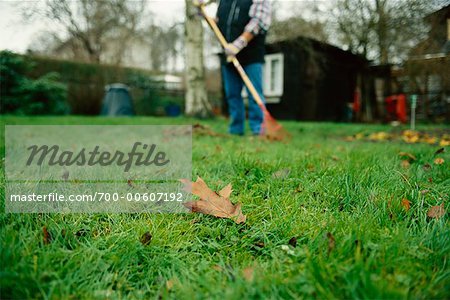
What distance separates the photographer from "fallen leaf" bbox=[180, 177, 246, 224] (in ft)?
4.38

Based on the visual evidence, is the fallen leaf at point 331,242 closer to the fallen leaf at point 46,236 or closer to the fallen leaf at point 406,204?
the fallen leaf at point 406,204

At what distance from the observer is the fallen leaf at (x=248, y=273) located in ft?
3.00

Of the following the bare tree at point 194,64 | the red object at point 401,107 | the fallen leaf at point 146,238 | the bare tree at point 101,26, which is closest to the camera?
the fallen leaf at point 146,238

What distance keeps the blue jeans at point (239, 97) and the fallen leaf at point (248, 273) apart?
3.46 meters

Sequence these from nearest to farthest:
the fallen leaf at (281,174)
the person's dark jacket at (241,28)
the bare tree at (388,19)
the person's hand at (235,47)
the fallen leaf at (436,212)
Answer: the fallen leaf at (436,212), the fallen leaf at (281,174), the bare tree at (388,19), the person's hand at (235,47), the person's dark jacket at (241,28)

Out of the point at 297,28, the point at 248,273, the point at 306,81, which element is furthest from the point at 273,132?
the point at 306,81

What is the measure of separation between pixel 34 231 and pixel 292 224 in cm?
92

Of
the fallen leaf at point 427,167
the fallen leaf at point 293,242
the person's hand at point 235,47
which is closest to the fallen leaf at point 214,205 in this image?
the fallen leaf at point 293,242

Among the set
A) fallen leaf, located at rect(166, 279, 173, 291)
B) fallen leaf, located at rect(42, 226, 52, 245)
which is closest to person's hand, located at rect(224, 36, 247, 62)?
fallen leaf, located at rect(42, 226, 52, 245)

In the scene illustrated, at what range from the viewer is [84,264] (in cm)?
96

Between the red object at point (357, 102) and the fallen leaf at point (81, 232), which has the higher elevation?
the red object at point (357, 102)

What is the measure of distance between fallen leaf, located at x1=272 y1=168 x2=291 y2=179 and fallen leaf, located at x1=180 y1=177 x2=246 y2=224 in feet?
1.52

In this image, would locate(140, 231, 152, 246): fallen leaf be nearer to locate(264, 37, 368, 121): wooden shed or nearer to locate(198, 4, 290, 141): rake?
locate(198, 4, 290, 141): rake

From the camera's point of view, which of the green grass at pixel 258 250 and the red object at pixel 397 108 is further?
the red object at pixel 397 108
